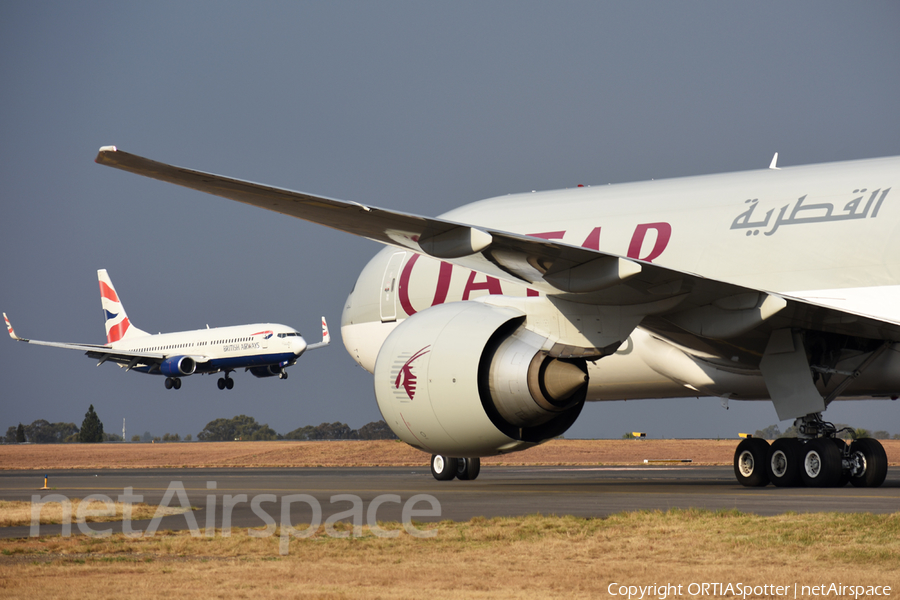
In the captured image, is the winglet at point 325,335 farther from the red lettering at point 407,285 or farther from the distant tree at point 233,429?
the red lettering at point 407,285

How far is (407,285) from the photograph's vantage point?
1691 centimetres

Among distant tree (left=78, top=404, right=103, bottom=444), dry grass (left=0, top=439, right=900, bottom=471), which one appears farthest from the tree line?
dry grass (left=0, top=439, right=900, bottom=471)

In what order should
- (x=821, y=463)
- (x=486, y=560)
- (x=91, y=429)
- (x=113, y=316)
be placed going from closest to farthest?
(x=486, y=560) < (x=821, y=463) < (x=113, y=316) < (x=91, y=429)

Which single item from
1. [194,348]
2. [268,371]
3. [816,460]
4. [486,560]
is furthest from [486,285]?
[194,348]

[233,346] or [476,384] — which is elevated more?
[233,346]

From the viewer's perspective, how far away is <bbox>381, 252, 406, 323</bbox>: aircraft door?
56.4 feet

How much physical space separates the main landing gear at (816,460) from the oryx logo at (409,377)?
183 inches

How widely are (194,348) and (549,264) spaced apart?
6315cm

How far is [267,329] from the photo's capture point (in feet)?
216

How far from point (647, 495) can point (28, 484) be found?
12.6m

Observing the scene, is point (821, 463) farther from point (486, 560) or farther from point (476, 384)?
point (486, 560)

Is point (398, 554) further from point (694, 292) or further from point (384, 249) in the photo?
point (384, 249)

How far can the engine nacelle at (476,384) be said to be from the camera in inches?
447

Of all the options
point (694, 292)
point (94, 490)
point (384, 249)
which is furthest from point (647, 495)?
point (94, 490)
